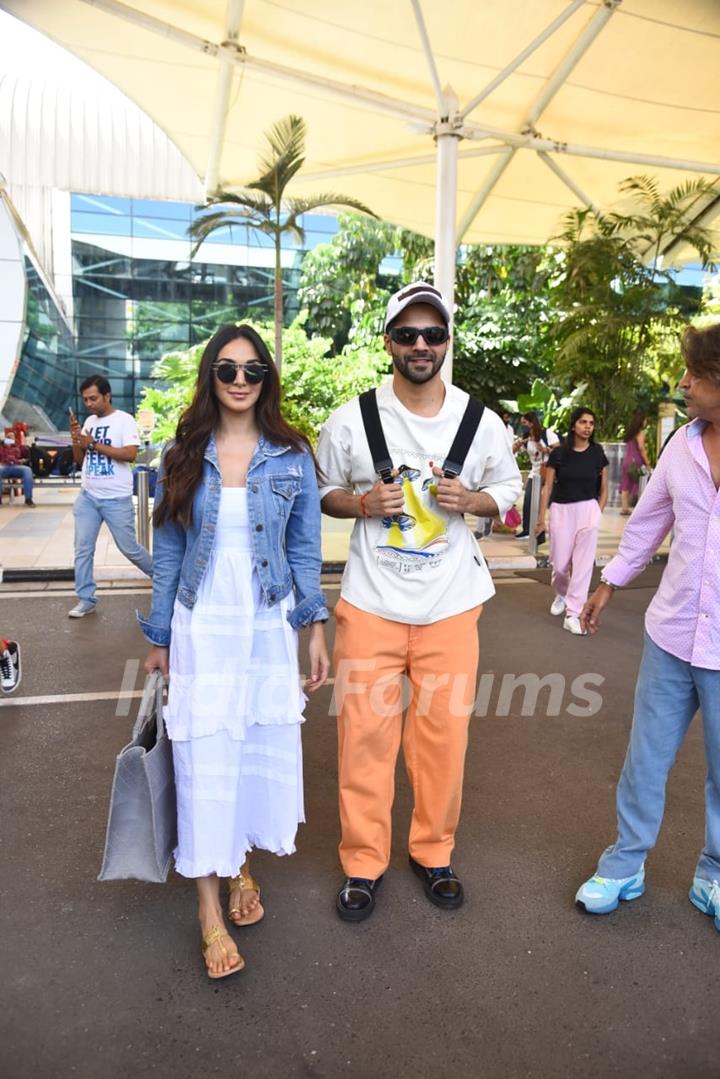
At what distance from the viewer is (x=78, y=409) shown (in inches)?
1175

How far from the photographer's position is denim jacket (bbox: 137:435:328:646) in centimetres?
263

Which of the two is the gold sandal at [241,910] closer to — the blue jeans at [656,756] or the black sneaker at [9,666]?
the blue jeans at [656,756]

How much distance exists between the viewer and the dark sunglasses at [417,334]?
9.36 feet

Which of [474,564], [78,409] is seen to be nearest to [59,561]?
[474,564]

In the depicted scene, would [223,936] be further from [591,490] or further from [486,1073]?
[591,490]

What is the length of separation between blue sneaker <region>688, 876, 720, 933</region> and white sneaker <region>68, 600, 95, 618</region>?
223 inches

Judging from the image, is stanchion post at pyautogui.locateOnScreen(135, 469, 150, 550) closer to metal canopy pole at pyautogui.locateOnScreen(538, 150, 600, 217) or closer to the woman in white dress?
the woman in white dress

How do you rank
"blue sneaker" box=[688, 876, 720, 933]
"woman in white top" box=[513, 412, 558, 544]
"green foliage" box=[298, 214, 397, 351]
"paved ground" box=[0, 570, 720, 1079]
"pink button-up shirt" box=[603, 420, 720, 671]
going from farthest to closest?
"green foliage" box=[298, 214, 397, 351], "woman in white top" box=[513, 412, 558, 544], "blue sneaker" box=[688, 876, 720, 933], "pink button-up shirt" box=[603, 420, 720, 671], "paved ground" box=[0, 570, 720, 1079]

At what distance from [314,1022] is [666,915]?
4.47ft

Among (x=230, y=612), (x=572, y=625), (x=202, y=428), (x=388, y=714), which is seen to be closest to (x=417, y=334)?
(x=202, y=428)

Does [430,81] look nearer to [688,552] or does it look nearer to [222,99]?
[222,99]

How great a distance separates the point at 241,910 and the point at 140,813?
0.64 m

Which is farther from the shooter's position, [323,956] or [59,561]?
[59,561]

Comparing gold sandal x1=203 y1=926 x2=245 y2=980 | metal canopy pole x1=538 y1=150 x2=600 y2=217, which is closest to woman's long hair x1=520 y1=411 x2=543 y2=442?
metal canopy pole x1=538 y1=150 x2=600 y2=217
